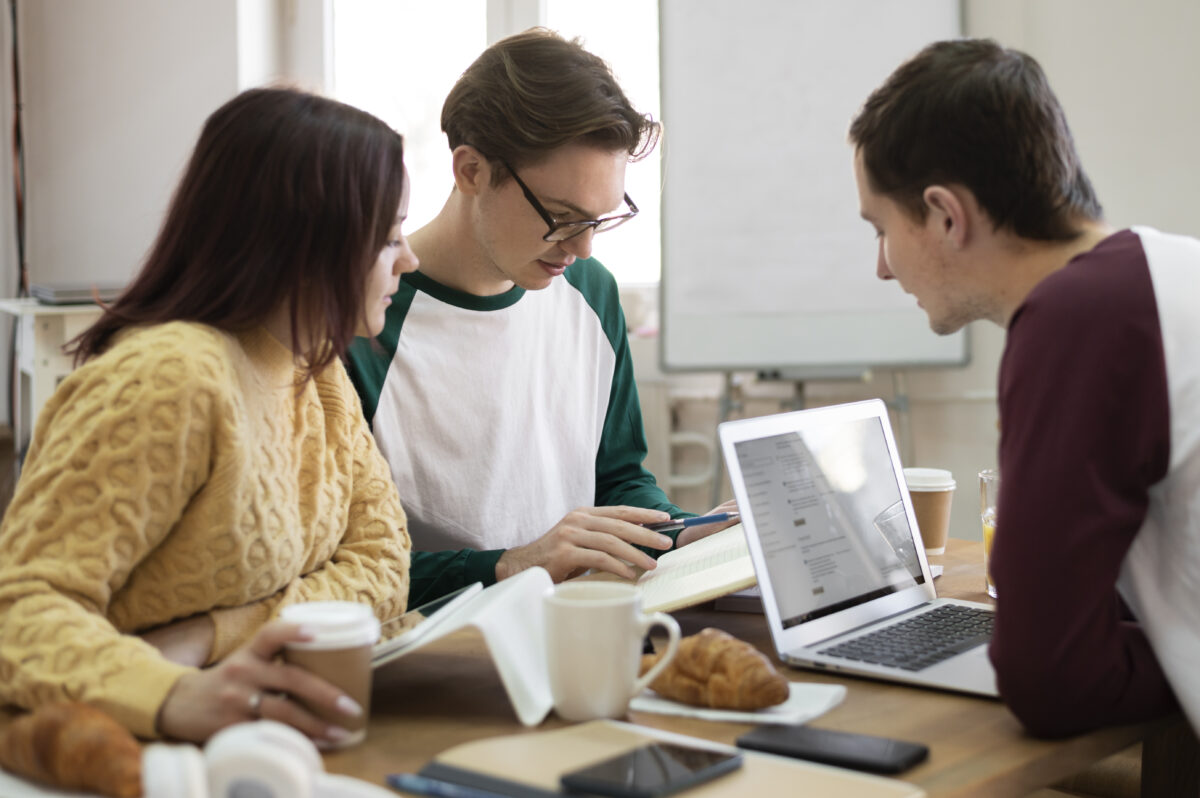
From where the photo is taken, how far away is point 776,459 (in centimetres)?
117

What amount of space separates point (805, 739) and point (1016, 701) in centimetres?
18

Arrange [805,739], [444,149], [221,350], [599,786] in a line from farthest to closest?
[444,149]
[221,350]
[805,739]
[599,786]

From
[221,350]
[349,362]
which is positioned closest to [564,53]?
[349,362]

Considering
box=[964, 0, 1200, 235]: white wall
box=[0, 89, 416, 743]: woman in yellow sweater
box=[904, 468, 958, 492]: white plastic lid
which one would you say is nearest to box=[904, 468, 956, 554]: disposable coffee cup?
box=[904, 468, 958, 492]: white plastic lid

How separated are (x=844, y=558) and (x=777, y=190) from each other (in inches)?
74.8

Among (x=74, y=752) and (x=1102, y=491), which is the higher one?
(x=1102, y=491)

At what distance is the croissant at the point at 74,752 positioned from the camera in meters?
0.72

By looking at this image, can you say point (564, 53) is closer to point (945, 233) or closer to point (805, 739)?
point (945, 233)

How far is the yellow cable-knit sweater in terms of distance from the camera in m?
0.85

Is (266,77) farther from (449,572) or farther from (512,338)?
(449,572)

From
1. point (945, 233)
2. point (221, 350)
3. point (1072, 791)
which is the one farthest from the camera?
point (1072, 791)

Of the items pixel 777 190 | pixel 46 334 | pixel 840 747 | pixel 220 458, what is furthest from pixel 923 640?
pixel 46 334

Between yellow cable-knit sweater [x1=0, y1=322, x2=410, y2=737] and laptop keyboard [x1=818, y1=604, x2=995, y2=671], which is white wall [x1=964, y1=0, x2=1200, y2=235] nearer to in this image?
laptop keyboard [x1=818, y1=604, x2=995, y2=671]

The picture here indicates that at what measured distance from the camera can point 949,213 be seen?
1.10m
